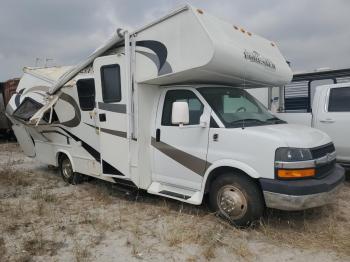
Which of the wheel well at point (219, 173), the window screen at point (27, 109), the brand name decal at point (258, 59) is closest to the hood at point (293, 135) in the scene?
the wheel well at point (219, 173)

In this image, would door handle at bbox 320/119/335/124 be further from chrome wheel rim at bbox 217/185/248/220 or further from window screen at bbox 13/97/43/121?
window screen at bbox 13/97/43/121

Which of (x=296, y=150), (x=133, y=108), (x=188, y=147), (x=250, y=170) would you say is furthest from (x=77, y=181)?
(x=296, y=150)

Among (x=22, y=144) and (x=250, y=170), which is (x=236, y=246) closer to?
(x=250, y=170)

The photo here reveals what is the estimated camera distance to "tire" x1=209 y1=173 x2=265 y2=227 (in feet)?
16.2

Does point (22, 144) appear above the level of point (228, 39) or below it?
below

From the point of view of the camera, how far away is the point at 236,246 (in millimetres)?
4590

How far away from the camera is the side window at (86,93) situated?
7086 millimetres

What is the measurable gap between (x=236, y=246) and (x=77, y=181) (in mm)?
4480

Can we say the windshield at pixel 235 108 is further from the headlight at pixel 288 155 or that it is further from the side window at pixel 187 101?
the headlight at pixel 288 155

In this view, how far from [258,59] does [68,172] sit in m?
4.78

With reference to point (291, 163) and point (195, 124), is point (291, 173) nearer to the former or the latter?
point (291, 163)

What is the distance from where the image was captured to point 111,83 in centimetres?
638

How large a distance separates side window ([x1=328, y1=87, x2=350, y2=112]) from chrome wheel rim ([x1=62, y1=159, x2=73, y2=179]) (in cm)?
560

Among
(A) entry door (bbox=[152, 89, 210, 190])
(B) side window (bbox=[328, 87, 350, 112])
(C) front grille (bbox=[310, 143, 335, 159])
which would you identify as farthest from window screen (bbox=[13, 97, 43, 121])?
(B) side window (bbox=[328, 87, 350, 112])
